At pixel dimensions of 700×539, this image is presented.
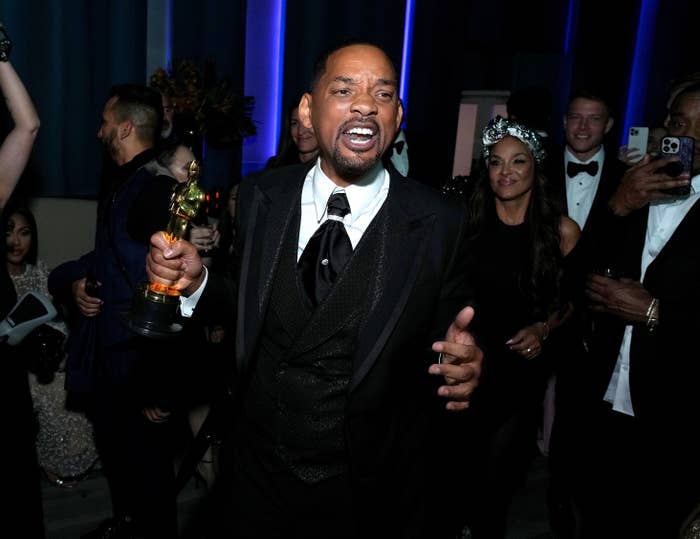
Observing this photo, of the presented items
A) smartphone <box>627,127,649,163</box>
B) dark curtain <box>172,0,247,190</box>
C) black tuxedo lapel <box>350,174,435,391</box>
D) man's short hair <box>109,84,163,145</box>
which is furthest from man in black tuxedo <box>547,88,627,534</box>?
dark curtain <box>172,0,247,190</box>

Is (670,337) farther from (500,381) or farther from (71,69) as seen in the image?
(71,69)

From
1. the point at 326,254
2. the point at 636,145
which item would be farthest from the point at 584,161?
the point at 326,254

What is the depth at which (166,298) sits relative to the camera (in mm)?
1502

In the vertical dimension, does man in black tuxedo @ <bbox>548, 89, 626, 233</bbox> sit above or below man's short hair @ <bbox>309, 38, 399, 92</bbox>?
below

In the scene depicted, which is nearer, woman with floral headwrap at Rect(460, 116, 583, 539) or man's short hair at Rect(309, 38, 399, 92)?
man's short hair at Rect(309, 38, 399, 92)

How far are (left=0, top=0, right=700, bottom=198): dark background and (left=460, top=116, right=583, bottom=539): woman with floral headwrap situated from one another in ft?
10.5

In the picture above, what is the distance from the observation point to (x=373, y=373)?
5.60ft

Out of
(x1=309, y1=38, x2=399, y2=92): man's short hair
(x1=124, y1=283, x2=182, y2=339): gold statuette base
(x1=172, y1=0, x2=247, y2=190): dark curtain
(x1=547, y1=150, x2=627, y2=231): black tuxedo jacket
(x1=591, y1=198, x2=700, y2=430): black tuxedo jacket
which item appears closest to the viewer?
(x1=124, y1=283, x2=182, y2=339): gold statuette base

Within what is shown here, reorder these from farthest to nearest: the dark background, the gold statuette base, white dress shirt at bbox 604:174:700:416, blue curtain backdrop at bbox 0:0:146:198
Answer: the dark background → blue curtain backdrop at bbox 0:0:146:198 → white dress shirt at bbox 604:174:700:416 → the gold statuette base

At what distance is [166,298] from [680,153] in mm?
1886

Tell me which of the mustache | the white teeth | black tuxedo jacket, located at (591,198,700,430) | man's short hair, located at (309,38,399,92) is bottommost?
black tuxedo jacket, located at (591,198,700,430)

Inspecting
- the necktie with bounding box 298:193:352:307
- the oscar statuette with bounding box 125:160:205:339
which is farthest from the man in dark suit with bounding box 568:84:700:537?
the oscar statuette with bounding box 125:160:205:339

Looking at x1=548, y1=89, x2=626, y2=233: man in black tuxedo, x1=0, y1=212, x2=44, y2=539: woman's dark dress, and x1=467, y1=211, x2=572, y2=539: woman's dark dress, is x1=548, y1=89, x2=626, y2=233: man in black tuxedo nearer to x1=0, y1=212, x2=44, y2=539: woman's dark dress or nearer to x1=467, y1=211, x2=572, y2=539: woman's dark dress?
x1=467, y1=211, x2=572, y2=539: woman's dark dress

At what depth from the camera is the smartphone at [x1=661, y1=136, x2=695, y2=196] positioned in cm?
244
